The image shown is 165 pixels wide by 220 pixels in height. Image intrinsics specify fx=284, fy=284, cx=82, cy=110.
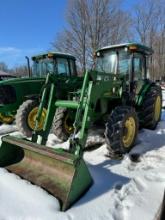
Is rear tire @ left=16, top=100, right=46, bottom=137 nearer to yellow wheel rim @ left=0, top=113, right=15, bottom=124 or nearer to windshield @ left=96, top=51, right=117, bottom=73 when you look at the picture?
windshield @ left=96, top=51, right=117, bottom=73

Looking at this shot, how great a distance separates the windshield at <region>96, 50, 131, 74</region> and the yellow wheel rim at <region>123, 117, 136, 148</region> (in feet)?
4.92

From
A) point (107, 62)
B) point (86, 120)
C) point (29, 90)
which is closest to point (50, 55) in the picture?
point (29, 90)

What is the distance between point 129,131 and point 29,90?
3.44 meters

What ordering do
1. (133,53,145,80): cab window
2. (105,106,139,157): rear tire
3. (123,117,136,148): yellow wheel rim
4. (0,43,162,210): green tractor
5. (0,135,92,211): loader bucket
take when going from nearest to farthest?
(0,135,92,211): loader bucket
(0,43,162,210): green tractor
(105,106,139,157): rear tire
(123,117,136,148): yellow wheel rim
(133,53,145,80): cab window

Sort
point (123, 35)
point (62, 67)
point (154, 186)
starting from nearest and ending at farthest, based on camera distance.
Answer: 1. point (154, 186)
2. point (62, 67)
3. point (123, 35)

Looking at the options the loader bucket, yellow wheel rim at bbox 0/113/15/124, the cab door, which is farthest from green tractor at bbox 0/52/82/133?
the cab door

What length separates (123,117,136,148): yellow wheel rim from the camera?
17.6 ft

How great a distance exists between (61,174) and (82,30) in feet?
64.6

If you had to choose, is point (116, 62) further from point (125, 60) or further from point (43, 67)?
point (43, 67)

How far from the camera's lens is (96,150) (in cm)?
553

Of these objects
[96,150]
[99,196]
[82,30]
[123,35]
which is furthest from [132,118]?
[123,35]

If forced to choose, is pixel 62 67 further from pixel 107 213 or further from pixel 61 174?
pixel 107 213

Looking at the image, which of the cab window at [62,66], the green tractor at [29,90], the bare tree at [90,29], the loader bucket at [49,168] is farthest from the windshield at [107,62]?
the bare tree at [90,29]

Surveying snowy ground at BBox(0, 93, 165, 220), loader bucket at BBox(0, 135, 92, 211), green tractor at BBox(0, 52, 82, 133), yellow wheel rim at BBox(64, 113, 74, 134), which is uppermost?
green tractor at BBox(0, 52, 82, 133)
